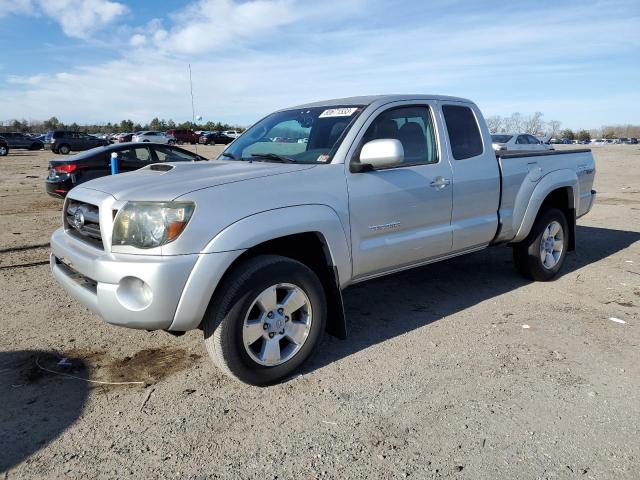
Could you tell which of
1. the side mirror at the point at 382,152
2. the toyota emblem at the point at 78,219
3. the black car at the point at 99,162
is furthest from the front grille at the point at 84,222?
the black car at the point at 99,162

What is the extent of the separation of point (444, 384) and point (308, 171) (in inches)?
65.7

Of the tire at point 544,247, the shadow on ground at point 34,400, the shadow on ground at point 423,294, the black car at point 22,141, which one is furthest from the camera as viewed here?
the black car at point 22,141

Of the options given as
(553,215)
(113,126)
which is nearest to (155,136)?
(553,215)

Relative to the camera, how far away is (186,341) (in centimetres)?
406

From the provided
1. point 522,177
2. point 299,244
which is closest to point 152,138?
point 522,177

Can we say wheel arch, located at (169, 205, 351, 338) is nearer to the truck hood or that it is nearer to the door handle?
the truck hood

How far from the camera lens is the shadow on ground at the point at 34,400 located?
108 inches

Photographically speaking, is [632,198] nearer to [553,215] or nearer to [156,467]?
[553,215]

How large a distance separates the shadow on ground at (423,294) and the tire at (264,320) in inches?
12.2

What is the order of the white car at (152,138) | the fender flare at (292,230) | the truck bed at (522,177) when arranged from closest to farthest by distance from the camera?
the fender flare at (292,230) → the truck bed at (522,177) → the white car at (152,138)

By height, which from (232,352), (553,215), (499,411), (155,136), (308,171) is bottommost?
(499,411)

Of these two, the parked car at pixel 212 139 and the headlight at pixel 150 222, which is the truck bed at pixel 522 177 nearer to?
the headlight at pixel 150 222

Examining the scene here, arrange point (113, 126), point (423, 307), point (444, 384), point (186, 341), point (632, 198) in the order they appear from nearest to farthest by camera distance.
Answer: point (444, 384) → point (186, 341) → point (423, 307) → point (632, 198) → point (113, 126)

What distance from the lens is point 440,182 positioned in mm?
4246
